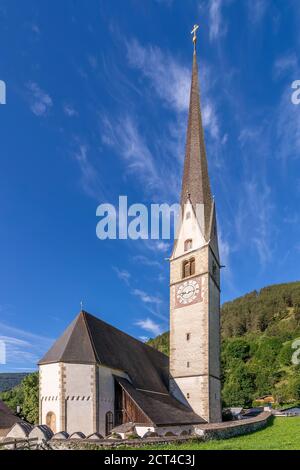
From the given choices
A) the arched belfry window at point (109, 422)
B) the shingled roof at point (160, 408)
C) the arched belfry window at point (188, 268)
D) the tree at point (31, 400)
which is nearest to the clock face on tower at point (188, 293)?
the arched belfry window at point (188, 268)

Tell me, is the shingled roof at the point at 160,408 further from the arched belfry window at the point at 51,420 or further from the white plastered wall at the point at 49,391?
the arched belfry window at the point at 51,420

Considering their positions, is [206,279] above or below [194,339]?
above

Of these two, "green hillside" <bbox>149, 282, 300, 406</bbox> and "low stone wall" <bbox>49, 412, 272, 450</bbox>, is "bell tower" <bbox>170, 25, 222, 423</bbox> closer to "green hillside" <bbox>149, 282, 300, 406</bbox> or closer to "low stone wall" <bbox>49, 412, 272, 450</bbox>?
"low stone wall" <bbox>49, 412, 272, 450</bbox>

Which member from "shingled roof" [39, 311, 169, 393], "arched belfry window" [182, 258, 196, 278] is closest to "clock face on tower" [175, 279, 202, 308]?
"arched belfry window" [182, 258, 196, 278]

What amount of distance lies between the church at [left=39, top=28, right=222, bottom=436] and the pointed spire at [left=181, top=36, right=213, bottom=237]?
0.10 m

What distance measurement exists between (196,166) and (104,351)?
773 inches

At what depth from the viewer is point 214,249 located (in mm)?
35969

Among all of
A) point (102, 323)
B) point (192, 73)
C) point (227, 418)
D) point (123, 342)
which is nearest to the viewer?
point (102, 323)

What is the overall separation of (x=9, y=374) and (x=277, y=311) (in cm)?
9370

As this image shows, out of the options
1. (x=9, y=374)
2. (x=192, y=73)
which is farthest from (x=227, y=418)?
(x=9, y=374)
